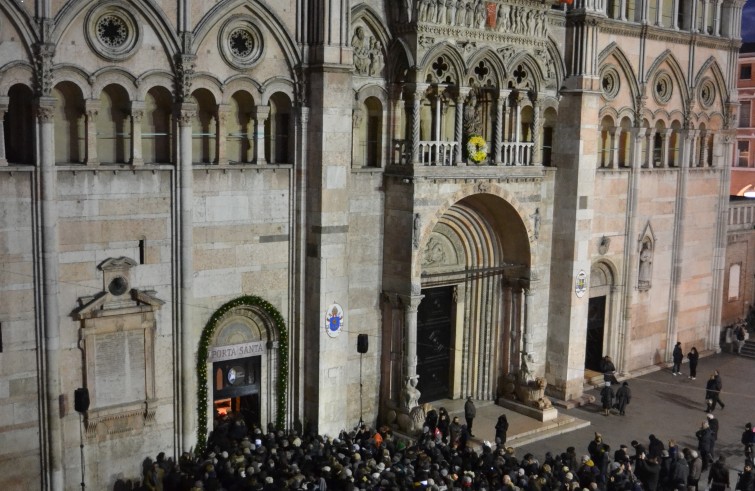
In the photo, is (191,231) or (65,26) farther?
(191,231)

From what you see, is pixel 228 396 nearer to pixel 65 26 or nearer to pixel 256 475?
pixel 256 475

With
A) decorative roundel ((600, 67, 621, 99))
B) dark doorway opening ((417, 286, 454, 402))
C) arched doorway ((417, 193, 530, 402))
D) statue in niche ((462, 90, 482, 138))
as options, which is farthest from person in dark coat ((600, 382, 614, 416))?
decorative roundel ((600, 67, 621, 99))

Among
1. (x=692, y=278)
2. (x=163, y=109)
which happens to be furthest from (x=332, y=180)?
(x=692, y=278)

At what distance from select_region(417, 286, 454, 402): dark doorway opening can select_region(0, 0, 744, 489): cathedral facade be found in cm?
10

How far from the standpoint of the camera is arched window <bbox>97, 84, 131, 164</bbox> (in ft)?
71.8

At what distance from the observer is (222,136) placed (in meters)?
23.5

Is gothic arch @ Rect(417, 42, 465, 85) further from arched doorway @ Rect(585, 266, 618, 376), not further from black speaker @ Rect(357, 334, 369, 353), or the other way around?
arched doorway @ Rect(585, 266, 618, 376)

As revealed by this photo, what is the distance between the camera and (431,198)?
26.4 meters

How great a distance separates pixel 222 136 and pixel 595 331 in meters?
17.5

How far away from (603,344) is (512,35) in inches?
512

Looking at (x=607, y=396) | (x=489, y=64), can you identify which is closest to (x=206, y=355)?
(x=489, y=64)

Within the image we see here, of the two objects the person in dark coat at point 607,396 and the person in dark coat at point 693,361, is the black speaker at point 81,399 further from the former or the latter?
the person in dark coat at point 693,361

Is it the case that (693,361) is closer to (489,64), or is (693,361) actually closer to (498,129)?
(498,129)

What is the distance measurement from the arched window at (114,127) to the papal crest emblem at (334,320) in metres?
7.02
